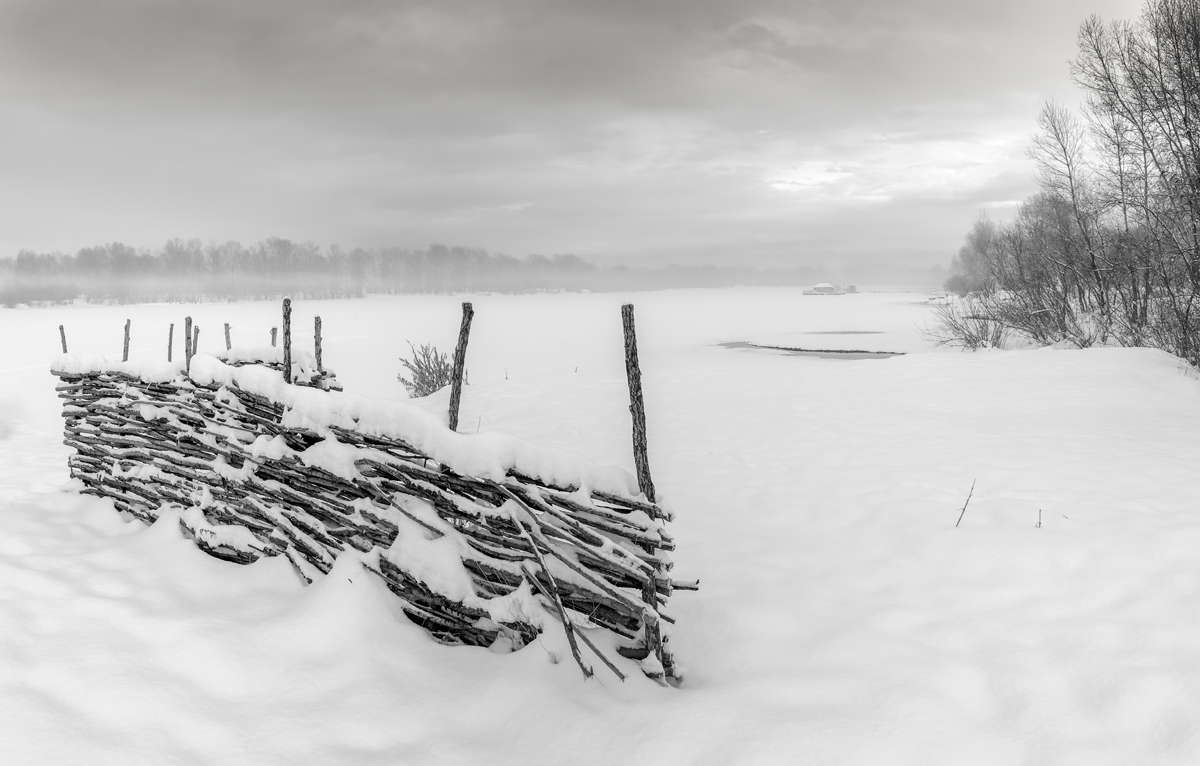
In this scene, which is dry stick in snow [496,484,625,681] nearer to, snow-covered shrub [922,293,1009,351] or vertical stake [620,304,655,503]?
vertical stake [620,304,655,503]

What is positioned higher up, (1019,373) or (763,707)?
(1019,373)

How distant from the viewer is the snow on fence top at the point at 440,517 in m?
2.46

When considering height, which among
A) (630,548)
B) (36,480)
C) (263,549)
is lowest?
(36,480)

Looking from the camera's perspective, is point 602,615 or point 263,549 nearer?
point 602,615

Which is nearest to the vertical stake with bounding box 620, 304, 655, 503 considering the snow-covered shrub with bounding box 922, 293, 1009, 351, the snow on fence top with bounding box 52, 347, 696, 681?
the snow on fence top with bounding box 52, 347, 696, 681

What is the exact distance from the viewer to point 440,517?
Answer: 2.72 m

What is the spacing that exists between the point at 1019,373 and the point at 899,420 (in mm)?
3800

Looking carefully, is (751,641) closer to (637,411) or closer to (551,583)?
(551,583)

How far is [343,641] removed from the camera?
103 inches

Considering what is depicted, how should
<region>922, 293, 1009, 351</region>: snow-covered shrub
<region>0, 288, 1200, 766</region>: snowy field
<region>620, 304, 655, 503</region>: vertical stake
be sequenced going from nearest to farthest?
<region>0, 288, 1200, 766</region>: snowy field < <region>620, 304, 655, 503</region>: vertical stake < <region>922, 293, 1009, 351</region>: snow-covered shrub

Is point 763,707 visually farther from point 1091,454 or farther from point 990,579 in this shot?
point 1091,454

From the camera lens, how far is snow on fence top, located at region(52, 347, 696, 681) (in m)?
2.46

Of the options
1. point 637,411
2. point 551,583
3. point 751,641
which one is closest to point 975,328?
point 751,641

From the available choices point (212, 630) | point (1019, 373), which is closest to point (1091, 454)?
point (1019, 373)
